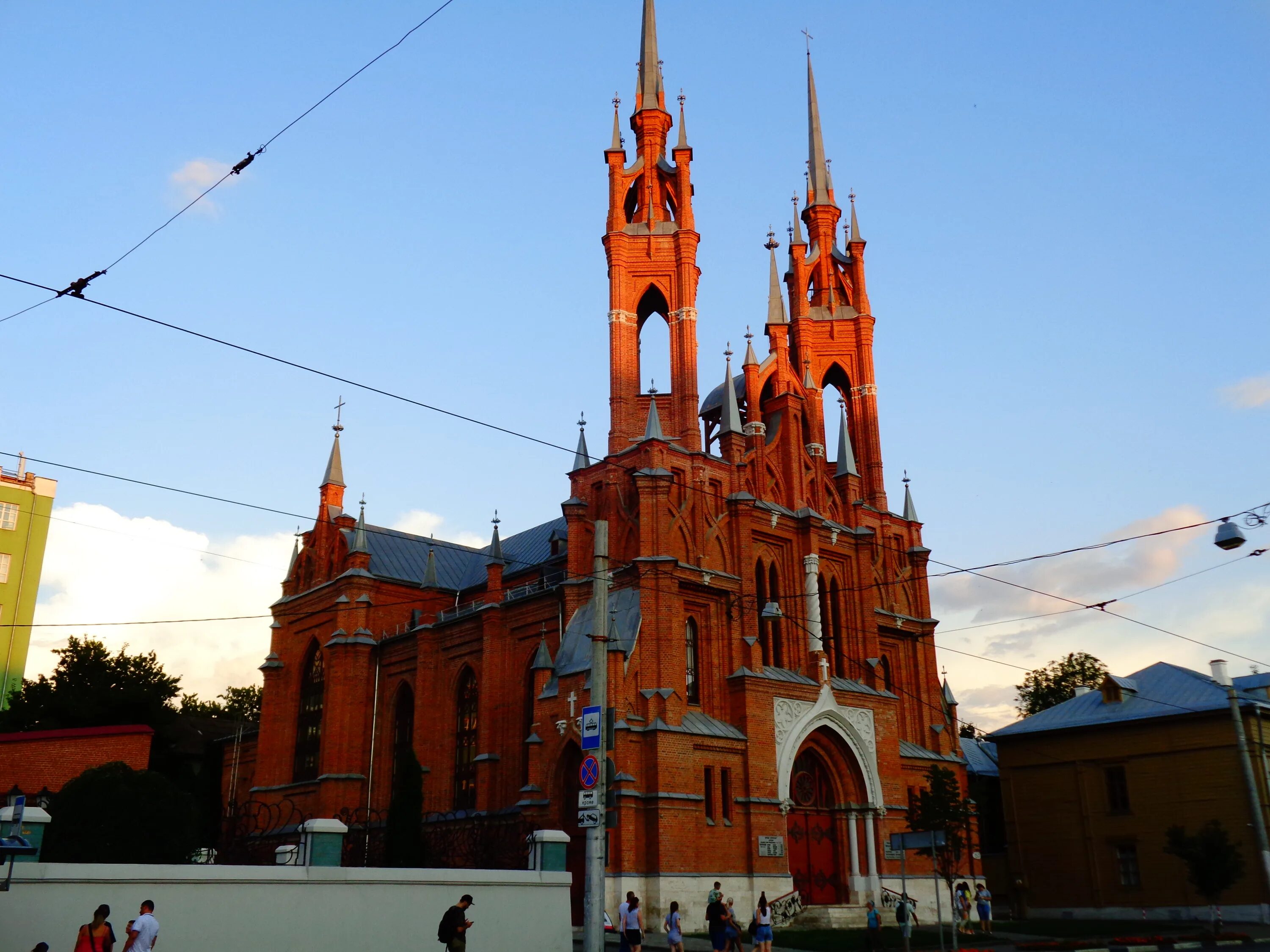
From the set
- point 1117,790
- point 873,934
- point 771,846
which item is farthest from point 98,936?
point 1117,790

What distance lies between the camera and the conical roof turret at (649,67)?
143 feet

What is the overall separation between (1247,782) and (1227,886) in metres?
5.34

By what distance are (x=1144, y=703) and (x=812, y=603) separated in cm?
1425

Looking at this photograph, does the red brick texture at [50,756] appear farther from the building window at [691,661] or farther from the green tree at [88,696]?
the building window at [691,661]

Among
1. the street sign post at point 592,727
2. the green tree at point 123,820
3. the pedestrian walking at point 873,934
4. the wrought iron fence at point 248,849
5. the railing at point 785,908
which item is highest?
the street sign post at point 592,727

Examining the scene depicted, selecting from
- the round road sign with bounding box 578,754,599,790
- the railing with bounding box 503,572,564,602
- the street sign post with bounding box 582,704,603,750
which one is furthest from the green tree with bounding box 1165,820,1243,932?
the round road sign with bounding box 578,754,599,790

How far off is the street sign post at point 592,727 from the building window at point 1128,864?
94.9ft

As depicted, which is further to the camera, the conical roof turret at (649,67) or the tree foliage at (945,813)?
the conical roof turret at (649,67)

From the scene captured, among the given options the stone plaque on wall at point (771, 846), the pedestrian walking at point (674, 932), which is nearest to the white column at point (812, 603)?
the stone plaque on wall at point (771, 846)

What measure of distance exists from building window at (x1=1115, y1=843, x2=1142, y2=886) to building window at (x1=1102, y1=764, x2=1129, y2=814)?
1266 millimetres

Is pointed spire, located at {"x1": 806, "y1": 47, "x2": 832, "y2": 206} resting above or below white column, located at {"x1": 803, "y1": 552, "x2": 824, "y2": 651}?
above

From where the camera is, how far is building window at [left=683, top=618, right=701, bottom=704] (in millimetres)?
35094

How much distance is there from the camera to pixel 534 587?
41.7m

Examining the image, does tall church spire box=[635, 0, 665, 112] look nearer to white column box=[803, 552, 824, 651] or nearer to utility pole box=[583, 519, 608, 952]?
white column box=[803, 552, 824, 651]
